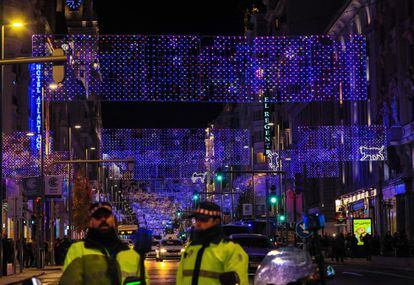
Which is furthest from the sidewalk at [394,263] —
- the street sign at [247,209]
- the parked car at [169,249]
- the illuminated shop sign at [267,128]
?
the illuminated shop sign at [267,128]

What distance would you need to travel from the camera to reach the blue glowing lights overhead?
37.8m

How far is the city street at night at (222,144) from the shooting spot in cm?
815

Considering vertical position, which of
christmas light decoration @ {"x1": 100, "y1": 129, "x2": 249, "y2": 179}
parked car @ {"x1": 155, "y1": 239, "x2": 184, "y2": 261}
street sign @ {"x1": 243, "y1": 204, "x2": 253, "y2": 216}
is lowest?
parked car @ {"x1": 155, "y1": 239, "x2": 184, "y2": 261}

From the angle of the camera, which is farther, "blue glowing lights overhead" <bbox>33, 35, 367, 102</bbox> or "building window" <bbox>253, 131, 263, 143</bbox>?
"building window" <bbox>253, 131, 263, 143</bbox>

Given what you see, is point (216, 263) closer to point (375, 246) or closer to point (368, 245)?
point (368, 245)

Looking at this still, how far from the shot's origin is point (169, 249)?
59.4 m

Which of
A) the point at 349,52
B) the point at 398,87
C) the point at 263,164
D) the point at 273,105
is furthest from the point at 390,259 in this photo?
the point at 263,164

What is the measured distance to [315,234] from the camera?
30.8 feet

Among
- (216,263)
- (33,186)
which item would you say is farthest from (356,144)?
(216,263)

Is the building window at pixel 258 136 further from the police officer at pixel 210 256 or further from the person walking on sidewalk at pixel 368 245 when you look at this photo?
the police officer at pixel 210 256

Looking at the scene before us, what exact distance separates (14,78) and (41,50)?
975 inches

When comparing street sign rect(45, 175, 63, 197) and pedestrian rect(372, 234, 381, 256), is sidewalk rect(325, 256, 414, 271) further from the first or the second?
street sign rect(45, 175, 63, 197)

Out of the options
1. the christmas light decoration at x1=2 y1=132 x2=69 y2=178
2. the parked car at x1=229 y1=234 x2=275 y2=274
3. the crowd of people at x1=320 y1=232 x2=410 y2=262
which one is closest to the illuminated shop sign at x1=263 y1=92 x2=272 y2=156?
the christmas light decoration at x1=2 y1=132 x2=69 y2=178

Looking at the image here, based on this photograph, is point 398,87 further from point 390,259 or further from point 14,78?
point 14,78
